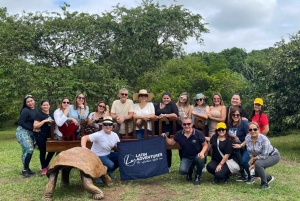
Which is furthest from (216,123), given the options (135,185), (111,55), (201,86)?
(111,55)

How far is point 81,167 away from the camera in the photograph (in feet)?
19.1

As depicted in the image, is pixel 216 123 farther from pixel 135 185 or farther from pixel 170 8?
pixel 170 8

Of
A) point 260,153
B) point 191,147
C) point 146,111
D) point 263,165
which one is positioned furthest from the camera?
point 146,111

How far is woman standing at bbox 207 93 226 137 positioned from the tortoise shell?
239 cm

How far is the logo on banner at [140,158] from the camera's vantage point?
6.82 m

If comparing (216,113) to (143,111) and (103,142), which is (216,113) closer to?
(143,111)

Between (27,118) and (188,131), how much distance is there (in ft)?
11.0

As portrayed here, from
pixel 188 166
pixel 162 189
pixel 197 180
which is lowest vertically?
pixel 162 189

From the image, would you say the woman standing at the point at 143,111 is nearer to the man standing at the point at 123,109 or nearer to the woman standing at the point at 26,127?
the man standing at the point at 123,109

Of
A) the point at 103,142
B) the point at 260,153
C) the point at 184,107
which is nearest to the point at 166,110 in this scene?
the point at 184,107

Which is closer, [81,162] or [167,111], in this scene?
[81,162]

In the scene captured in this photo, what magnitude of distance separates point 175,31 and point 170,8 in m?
1.26

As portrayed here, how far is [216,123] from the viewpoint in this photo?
7.16 m

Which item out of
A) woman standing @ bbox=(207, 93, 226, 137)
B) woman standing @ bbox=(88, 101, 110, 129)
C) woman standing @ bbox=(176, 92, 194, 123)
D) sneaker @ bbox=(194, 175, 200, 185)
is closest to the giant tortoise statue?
woman standing @ bbox=(88, 101, 110, 129)
